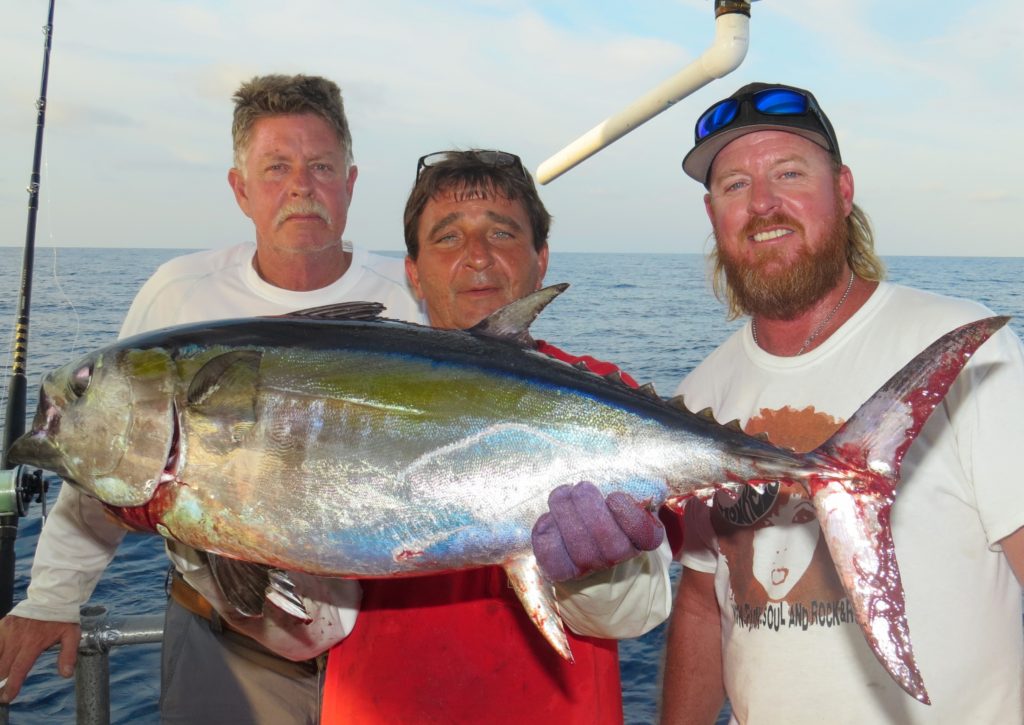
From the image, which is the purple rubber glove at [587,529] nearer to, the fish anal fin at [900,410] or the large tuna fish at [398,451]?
the large tuna fish at [398,451]

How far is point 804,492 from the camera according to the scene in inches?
98.5

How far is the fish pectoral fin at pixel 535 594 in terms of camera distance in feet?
6.42

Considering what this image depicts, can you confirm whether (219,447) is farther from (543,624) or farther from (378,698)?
(378,698)

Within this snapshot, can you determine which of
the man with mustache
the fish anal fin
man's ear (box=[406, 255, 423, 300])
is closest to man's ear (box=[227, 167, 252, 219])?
the man with mustache

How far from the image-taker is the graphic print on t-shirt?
104 inches

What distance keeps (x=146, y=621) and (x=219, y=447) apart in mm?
1848

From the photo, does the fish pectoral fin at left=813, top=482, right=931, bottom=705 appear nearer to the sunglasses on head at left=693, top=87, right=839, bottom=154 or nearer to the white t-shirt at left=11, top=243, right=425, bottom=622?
the sunglasses on head at left=693, top=87, right=839, bottom=154

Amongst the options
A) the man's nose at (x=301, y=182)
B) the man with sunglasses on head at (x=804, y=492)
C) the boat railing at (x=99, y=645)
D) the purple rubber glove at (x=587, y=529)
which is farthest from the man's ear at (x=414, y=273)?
the boat railing at (x=99, y=645)

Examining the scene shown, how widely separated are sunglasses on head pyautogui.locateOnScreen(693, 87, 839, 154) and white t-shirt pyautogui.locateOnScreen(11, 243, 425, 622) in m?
1.52

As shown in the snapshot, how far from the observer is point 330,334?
209 cm

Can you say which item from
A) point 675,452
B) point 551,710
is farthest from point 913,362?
point 551,710

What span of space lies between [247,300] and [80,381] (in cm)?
174

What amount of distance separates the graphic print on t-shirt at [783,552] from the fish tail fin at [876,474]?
665 millimetres

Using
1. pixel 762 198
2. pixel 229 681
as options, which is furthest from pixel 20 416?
pixel 762 198
